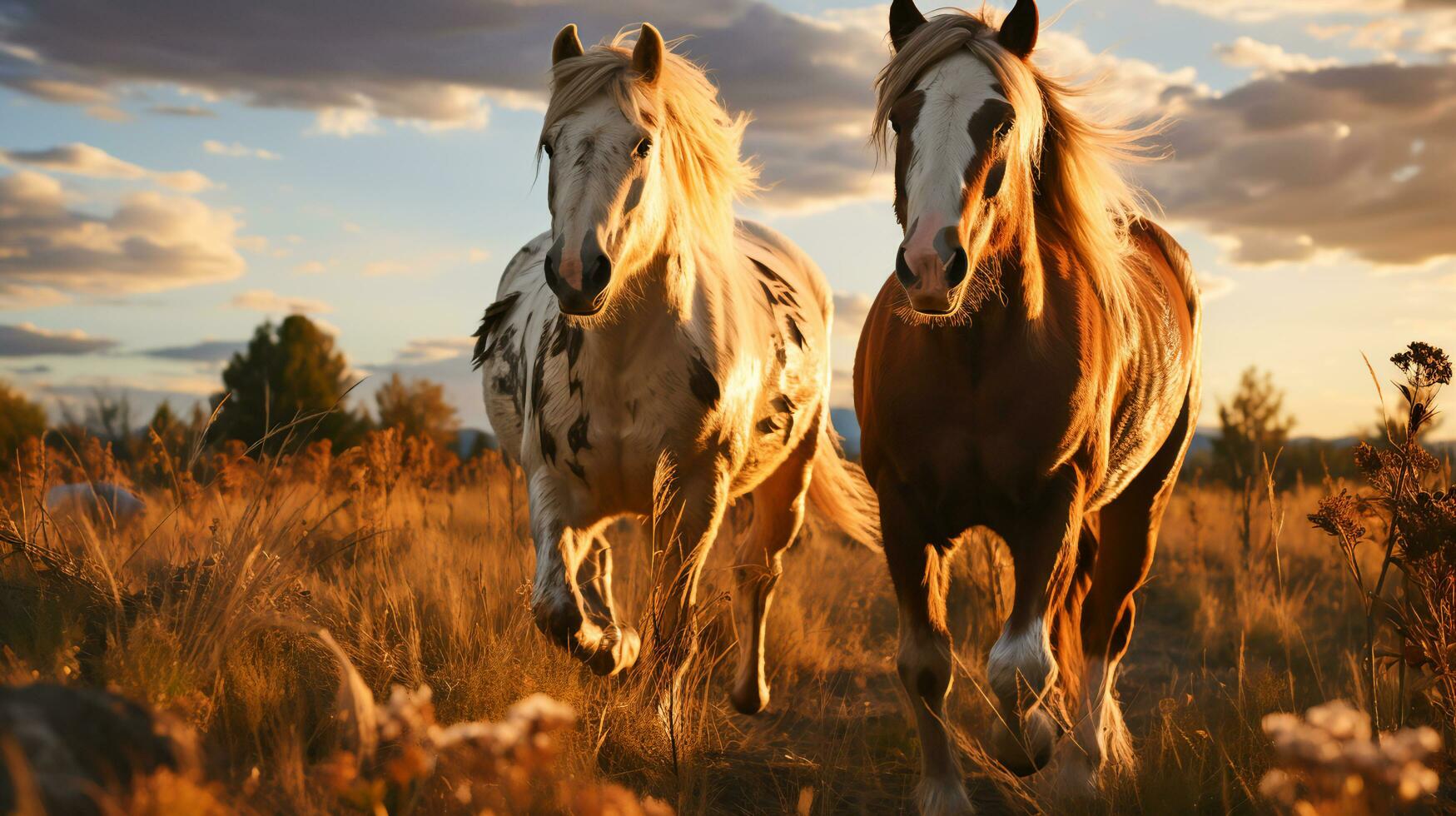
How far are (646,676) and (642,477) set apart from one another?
2.43 ft

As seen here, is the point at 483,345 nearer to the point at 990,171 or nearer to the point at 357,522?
the point at 357,522

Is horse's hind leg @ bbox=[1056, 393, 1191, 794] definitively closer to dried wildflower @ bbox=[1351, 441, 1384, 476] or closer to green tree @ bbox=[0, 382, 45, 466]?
dried wildflower @ bbox=[1351, 441, 1384, 476]

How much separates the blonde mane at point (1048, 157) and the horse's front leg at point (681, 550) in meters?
1.46

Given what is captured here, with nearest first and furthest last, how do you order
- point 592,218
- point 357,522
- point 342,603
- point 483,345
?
point 592,218 < point 342,603 < point 483,345 < point 357,522

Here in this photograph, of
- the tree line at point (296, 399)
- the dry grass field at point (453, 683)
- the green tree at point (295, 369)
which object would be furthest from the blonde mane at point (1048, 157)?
the green tree at point (295, 369)

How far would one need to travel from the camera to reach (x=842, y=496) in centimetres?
657

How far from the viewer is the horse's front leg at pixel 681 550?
13.6 ft

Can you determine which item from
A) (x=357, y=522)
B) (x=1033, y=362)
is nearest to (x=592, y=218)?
(x=1033, y=362)

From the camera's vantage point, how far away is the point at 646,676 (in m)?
4.03

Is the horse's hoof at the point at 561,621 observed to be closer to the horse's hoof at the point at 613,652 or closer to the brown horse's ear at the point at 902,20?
the horse's hoof at the point at 613,652

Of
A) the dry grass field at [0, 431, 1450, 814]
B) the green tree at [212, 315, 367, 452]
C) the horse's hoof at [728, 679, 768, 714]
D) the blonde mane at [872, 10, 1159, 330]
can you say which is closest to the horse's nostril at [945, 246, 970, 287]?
the blonde mane at [872, 10, 1159, 330]

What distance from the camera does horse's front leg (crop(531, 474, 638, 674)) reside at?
3.76 metres

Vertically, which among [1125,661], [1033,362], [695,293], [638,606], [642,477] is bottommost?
[1125,661]

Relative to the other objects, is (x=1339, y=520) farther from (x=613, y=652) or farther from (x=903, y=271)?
(x=613, y=652)
